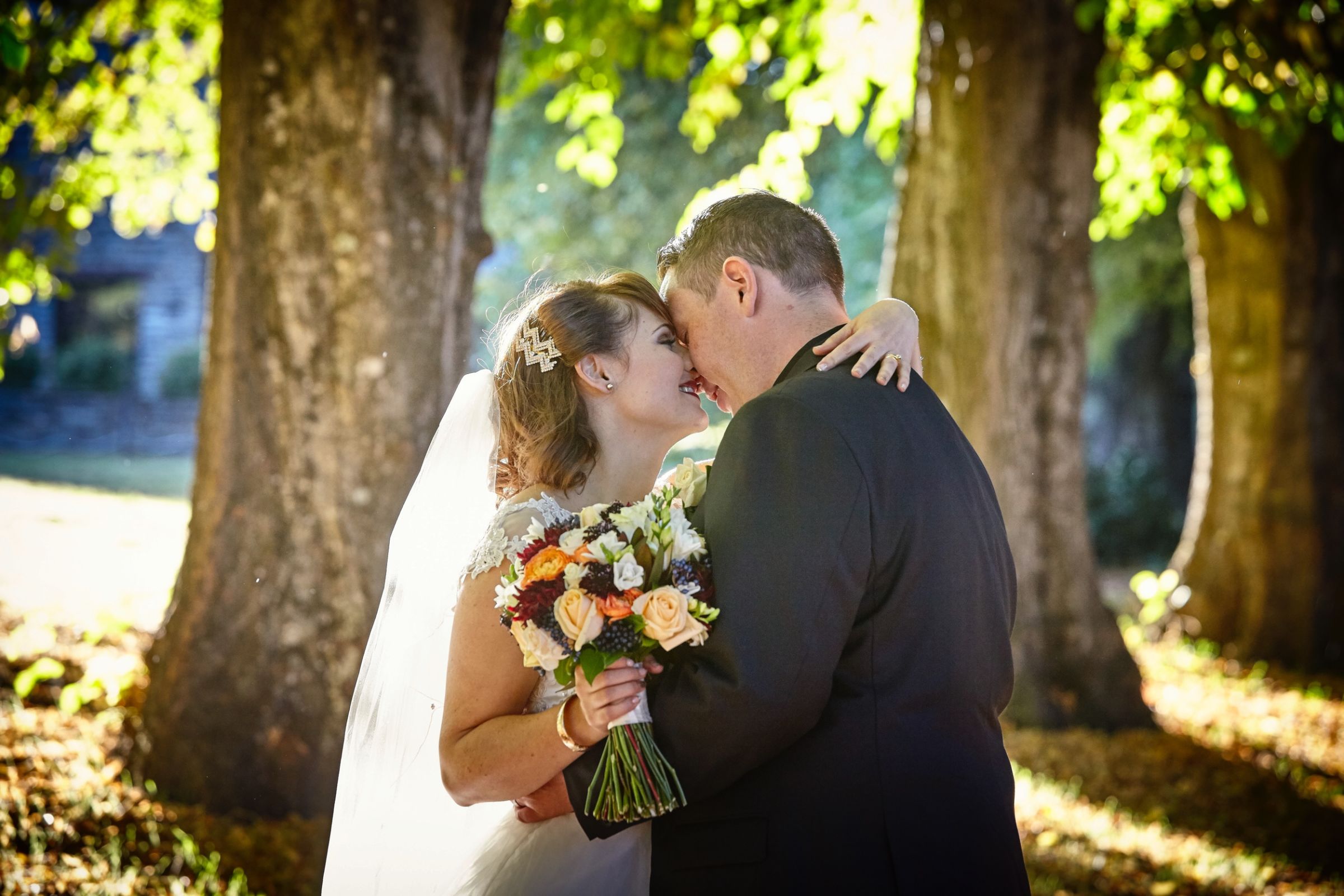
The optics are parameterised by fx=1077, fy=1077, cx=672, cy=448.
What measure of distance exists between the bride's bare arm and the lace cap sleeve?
3cm

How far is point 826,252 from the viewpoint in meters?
2.77

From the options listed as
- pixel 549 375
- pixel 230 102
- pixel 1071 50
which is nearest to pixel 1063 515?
pixel 1071 50

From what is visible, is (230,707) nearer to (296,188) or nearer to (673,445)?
(296,188)

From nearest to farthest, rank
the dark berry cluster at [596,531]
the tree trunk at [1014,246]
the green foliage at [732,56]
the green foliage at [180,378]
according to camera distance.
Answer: the dark berry cluster at [596,531] < the tree trunk at [1014,246] < the green foliage at [732,56] < the green foliage at [180,378]

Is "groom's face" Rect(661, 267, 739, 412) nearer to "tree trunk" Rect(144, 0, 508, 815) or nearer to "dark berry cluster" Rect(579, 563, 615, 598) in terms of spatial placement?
"dark berry cluster" Rect(579, 563, 615, 598)

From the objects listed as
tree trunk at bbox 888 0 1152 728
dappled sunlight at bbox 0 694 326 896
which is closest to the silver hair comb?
dappled sunlight at bbox 0 694 326 896

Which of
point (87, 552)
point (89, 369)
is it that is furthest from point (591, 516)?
point (89, 369)

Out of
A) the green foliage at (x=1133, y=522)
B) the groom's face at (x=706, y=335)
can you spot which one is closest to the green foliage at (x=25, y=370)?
the green foliage at (x=1133, y=522)

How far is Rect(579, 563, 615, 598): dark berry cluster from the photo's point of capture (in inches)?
89.0

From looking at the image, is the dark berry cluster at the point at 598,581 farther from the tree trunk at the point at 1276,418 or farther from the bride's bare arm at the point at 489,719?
the tree trunk at the point at 1276,418

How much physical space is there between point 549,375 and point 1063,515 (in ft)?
16.8

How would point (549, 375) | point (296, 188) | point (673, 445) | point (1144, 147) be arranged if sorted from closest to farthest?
1. point (549, 375)
2. point (673, 445)
3. point (296, 188)
4. point (1144, 147)

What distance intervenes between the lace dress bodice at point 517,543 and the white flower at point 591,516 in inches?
10.1

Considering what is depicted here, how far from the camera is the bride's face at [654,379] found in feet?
10.1
